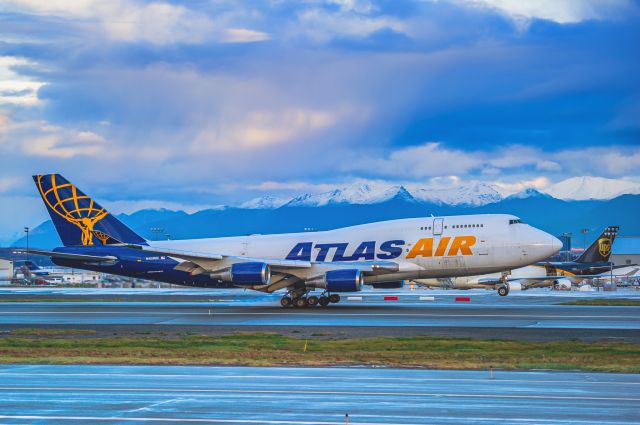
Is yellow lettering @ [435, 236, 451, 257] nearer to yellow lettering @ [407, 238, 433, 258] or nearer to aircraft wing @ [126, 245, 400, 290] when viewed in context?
yellow lettering @ [407, 238, 433, 258]

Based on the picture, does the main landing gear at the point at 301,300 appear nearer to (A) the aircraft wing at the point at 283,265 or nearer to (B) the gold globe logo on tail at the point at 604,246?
(A) the aircraft wing at the point at 283,265

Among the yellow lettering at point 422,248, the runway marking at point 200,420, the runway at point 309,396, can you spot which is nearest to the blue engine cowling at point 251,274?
the yellow lettering at point 422,248

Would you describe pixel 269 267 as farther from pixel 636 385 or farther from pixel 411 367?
pixel 636 385

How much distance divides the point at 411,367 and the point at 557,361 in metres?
4.66

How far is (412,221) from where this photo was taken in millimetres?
51500

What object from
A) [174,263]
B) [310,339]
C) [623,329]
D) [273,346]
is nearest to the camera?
[273,346]

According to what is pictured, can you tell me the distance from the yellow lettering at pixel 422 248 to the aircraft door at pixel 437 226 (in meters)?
0.60

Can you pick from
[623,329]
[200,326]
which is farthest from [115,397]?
[623,329]

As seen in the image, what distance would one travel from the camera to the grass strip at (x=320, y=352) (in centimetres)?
2423

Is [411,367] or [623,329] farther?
[623,329]

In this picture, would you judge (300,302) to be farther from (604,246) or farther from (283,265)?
(604,246)

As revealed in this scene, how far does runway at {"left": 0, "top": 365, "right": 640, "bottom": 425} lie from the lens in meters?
15.1

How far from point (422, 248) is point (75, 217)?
79.2 feet

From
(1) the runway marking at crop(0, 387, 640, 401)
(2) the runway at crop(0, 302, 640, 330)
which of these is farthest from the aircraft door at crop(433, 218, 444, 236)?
(1) the runway marking at crop(0, 387, 640, 401)
